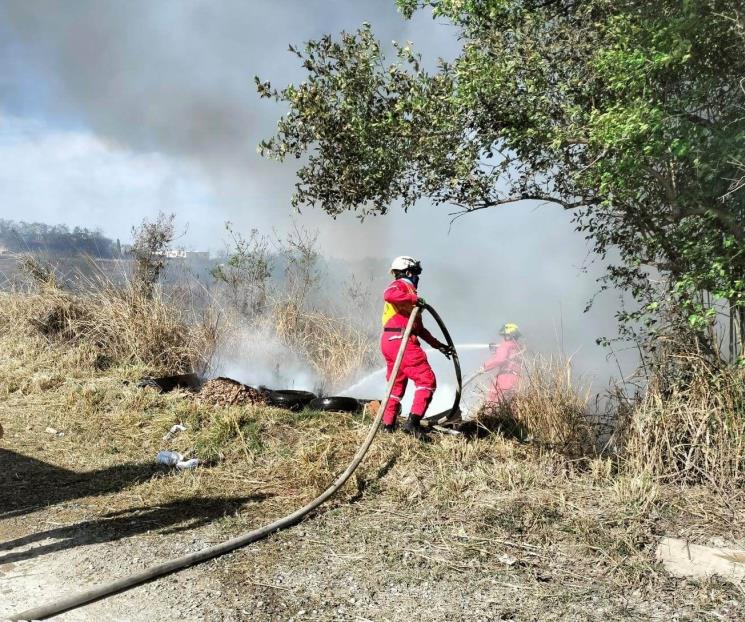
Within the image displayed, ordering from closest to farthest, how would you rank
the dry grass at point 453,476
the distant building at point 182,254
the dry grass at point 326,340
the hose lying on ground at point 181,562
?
the hose lying on ground at point 181,562 < the dry grass at point 453,476 < the dry grass at point 326,340 < the distant building at point 182,254

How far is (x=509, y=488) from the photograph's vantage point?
455cm

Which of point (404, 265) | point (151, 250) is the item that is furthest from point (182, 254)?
point (404, 265)

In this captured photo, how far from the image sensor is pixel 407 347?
238 inches

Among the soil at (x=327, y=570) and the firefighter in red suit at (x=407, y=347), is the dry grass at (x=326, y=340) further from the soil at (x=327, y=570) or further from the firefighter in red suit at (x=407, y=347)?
the soil at (x=327, y=570)

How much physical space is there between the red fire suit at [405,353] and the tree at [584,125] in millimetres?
1135

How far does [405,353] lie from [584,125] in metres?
2.40

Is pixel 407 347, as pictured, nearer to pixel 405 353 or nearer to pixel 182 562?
pixel 405 353

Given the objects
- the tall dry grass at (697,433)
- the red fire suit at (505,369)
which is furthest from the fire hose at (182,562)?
the tall dry grass at (697,433)

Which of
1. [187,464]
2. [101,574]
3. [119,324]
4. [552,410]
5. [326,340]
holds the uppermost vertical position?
[326,340]

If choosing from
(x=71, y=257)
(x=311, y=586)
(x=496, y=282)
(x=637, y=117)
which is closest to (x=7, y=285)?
(x=71, y=257)

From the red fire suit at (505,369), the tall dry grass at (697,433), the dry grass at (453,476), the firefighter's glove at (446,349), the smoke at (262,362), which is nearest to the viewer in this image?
the dry grass at (453,476)

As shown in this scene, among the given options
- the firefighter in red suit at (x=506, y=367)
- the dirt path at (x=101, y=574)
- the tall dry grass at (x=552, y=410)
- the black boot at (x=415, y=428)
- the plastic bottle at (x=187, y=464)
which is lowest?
the dirt path at (x=101, y=574)

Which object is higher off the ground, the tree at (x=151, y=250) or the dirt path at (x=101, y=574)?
the tree at (x=151, y=250)

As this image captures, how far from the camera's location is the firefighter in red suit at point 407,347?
5836 mm
